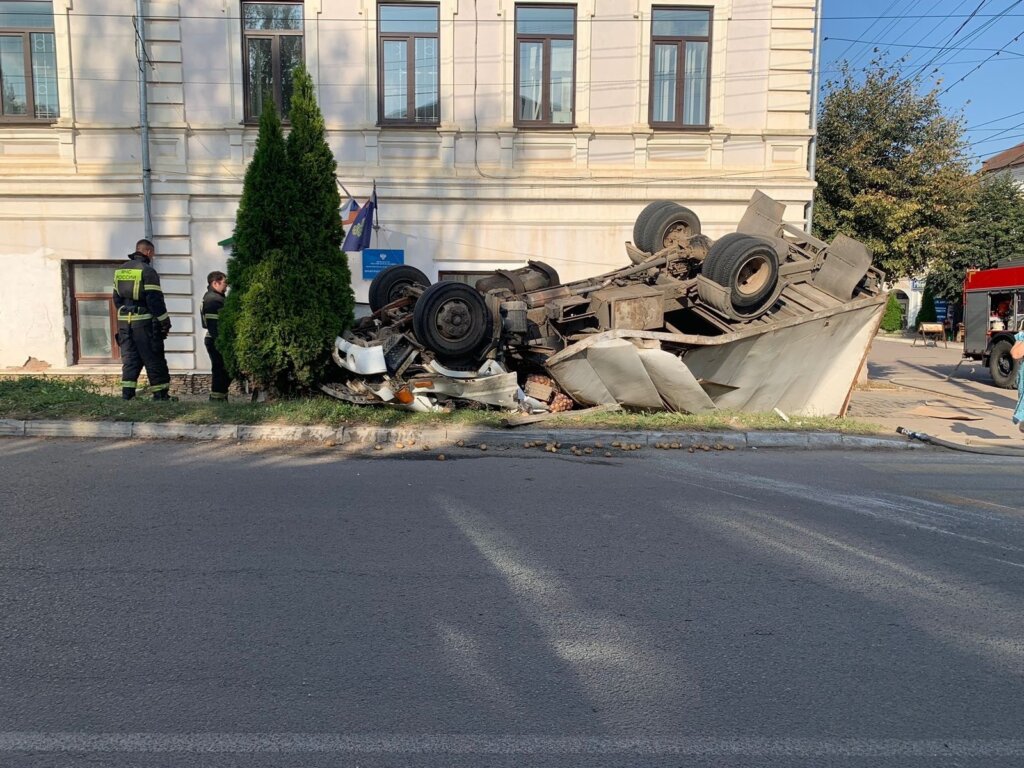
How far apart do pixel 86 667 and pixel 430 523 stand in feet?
8.08

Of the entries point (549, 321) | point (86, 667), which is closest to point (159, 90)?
point (549, 321)

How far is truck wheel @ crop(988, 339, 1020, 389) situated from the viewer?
15305 millimetres

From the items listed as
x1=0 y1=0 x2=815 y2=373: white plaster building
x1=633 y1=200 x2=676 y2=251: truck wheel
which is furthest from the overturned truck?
x1=0 y1=0 x2=815 y2=373: white plaster building

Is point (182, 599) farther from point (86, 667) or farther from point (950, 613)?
point (950, 613)

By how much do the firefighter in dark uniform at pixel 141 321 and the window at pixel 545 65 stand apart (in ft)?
23.1

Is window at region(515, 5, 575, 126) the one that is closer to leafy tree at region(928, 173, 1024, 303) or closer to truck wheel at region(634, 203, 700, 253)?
truck wheel at region(634, 203, 700, 253)

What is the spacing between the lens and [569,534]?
516cm

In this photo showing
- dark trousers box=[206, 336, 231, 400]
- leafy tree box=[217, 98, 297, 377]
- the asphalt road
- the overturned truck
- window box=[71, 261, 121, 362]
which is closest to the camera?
the asphalt road

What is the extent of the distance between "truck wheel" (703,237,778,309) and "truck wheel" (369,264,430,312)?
428 centimetres

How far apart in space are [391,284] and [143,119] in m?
5.90

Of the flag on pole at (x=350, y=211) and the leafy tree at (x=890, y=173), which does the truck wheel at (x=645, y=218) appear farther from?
the leafy tree at (x=890, y=173)

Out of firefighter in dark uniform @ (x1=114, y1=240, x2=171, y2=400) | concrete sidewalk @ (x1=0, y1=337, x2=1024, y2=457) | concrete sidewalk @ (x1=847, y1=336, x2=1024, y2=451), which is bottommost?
concrete sidewalk @ (x1=847, y1=336, x2=1024, y2=451)

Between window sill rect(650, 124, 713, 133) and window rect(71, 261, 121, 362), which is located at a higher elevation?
window sill rect(650, 124, 713, 133)

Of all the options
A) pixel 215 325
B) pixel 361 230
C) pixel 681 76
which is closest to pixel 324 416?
pixel 215 325
